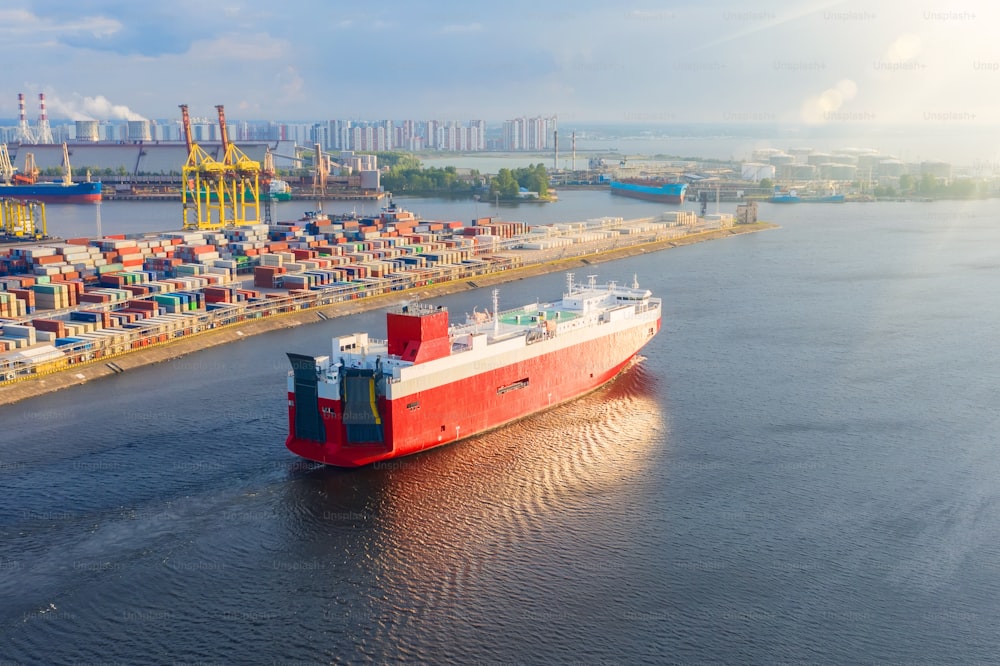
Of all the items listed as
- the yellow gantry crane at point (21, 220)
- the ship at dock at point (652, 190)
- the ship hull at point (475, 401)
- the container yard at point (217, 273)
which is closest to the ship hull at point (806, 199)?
the ship at dock at point (652, 190)

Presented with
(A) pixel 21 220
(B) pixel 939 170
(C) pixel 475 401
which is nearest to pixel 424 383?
(C) pixel 475 401

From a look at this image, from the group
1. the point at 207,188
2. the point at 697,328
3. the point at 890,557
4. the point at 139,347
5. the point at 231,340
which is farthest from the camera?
the point at 207,188

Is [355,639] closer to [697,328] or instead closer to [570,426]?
[570,426]

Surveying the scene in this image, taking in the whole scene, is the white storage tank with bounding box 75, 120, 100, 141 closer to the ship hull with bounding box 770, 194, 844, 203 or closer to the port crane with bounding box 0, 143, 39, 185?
the port crane with bounding box 0, 143, 39, 185

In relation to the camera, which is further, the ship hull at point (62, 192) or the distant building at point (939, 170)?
the distant building at point (939, 170)

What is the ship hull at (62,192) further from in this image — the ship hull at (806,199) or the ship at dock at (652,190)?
the ship hull at (806,199)

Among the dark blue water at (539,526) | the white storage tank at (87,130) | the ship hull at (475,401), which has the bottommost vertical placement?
the dark blue water at (539,526)

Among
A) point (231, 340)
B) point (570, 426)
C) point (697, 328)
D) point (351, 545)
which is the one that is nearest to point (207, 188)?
point (231, 340)
